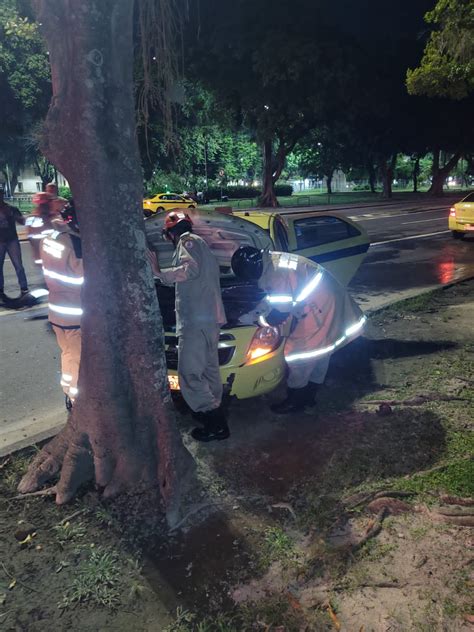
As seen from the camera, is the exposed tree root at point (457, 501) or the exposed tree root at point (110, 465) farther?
the exposed tree root at point (110, 465)

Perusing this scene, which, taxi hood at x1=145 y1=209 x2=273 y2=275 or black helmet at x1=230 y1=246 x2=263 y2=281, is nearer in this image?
black helmet at x1=230 y1=246 x2=263 y2=281

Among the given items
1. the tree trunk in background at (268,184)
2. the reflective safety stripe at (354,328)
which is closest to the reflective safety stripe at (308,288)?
the reflective safety stripe at (354,328)

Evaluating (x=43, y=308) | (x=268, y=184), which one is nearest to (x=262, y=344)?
(x=43, y=308)

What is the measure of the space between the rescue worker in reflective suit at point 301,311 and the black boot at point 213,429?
2.06ft

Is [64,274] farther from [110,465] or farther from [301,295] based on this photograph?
[301,295]

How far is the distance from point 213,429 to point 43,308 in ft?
16.7

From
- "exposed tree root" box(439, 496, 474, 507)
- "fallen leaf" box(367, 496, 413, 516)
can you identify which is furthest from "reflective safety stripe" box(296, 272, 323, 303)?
"exposed tree root" box(439, 496, 474, 507)

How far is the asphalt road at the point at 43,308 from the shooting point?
4613mm

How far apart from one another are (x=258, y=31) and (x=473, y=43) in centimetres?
1663

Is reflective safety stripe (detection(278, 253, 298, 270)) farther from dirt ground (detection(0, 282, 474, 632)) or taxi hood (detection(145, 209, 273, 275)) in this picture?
dirt ground (detection(0, 282, 474, 632))

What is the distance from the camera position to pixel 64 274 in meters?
3.79

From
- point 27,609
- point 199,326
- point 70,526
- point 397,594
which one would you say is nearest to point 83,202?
point 199,326

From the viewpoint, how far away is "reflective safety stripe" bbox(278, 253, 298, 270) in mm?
4094

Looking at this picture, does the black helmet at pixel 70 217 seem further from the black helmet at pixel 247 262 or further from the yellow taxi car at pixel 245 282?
the black helmet at pixel 247 262
